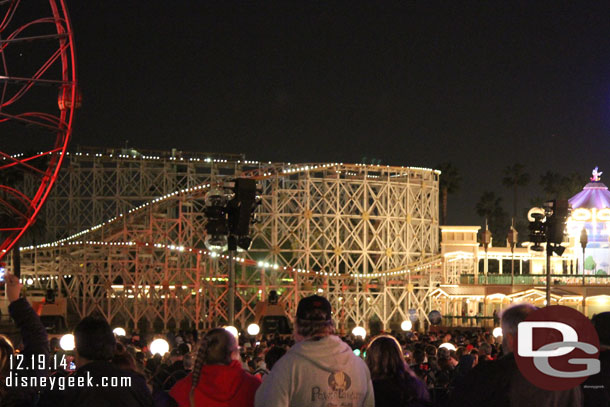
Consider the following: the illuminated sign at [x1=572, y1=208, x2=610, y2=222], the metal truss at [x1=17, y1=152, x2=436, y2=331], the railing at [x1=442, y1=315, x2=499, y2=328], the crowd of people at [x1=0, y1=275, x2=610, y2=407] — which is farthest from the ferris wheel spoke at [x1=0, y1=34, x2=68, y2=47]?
the illuminated sign at [x1=572, y1=208, x2=610, y2=222]

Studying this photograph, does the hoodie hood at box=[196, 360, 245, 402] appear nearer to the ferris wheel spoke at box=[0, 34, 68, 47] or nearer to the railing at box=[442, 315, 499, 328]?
the ferris wheel spoke at box=[0, 34, 68, 47]

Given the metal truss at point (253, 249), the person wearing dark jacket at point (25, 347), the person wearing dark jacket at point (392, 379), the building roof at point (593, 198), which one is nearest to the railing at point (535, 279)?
the metal truss at point (253, 249)

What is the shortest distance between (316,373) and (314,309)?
1.45 ft

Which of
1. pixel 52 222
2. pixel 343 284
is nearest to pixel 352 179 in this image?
pixel 343 284

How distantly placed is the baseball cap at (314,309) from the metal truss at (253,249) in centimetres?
4188

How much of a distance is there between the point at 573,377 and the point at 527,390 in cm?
34

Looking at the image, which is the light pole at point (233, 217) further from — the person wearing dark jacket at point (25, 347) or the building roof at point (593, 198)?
the building roof at point (593, 198)

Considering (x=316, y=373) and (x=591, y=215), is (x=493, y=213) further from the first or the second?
(x=316, y=373)

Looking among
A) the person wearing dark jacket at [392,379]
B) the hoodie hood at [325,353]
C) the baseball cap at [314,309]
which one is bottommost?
the person wearing dark jacket at [392,379]

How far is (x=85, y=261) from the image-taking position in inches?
1992

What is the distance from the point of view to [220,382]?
244 inches

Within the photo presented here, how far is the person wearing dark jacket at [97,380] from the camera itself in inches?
219

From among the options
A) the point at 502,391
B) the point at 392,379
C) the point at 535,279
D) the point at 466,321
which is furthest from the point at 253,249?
the point at 502,391

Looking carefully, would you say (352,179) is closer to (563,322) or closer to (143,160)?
(143,160)
